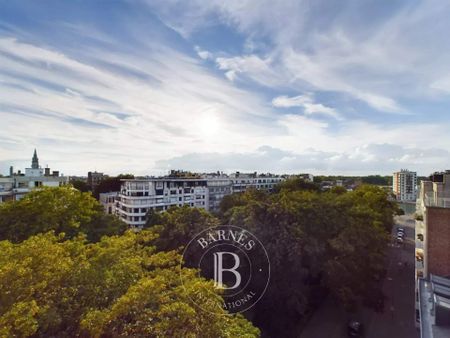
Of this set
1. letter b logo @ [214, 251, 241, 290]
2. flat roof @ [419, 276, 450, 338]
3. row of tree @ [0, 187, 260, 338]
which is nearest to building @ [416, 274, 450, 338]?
flat roof @ [419, 276, 450, 338]

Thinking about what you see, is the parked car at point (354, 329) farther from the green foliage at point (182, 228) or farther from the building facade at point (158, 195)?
the building facade at point (158, 195)

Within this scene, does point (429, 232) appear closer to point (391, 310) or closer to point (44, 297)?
point (391, 310)

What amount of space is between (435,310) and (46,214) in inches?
701

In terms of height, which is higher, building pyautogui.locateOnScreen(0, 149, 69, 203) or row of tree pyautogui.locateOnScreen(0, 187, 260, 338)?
building pyautogui.locateOnScreen(0, 149, 69, 203)

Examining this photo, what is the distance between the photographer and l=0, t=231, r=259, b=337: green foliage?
7168mm

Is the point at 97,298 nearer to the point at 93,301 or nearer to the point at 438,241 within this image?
the point at 93,301

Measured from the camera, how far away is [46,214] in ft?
51.6

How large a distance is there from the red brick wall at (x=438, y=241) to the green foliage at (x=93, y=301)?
11304 millimetres

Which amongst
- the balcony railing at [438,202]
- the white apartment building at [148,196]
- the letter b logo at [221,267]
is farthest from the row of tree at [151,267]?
the white apartment building at [148,196]

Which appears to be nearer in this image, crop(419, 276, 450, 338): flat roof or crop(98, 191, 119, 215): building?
crop(419, 276, 450, 338): flat roof

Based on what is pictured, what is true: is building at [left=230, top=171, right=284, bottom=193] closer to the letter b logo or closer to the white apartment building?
the white apartment building

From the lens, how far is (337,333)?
17469 millimetres

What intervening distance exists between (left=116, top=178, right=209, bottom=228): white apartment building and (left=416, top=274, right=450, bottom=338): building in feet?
105

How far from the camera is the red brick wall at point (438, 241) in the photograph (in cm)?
1474
